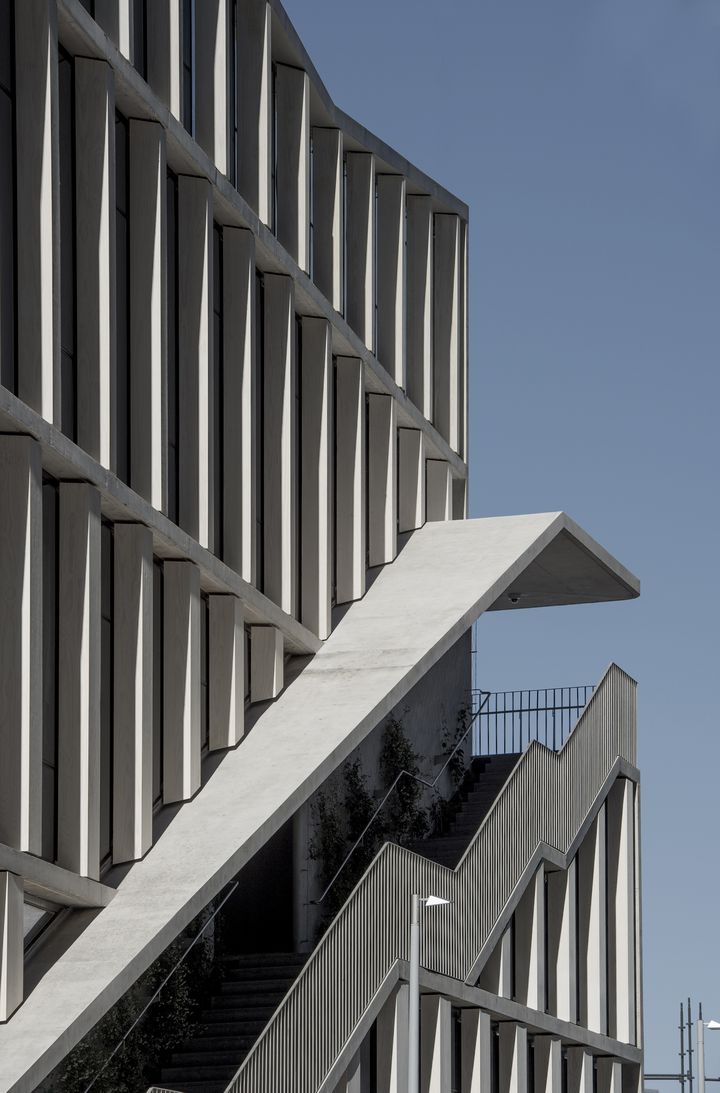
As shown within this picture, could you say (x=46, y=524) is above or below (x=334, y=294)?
below

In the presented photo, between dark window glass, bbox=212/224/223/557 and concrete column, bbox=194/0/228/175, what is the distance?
135cm

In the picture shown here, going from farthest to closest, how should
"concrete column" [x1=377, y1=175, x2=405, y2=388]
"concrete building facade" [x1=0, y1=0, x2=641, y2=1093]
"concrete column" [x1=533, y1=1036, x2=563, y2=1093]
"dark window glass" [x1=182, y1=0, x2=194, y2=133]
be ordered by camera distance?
"concrete column" [x1=377, y1=175, x2=405, y2=388], "concrete column" [x1=533, y1=1036, x2=563, y2=1093], "dark window glass" [x1=182, y1=0, x2=194, y2=133], "concrete building facade" [x1=0, y1=0, x2=641, y2=1093]

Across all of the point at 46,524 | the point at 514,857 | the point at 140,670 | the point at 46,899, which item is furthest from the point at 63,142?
the point at 514,857

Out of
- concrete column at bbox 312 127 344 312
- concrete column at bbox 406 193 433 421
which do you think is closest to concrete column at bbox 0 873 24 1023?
concrete column at bbox 312 127 344 312

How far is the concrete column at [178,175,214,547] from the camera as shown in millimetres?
27953

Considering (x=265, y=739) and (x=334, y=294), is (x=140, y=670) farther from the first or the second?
(x=334, y=294)

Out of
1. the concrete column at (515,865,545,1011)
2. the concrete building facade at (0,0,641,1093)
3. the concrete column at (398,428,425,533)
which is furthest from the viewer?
the concrete column at (398,428,425,533)

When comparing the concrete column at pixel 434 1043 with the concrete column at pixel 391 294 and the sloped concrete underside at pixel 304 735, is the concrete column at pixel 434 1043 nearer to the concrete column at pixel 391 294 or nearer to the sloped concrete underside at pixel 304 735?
the sloped concrete underside at pixel 304 735

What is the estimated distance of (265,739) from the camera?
94.7ft

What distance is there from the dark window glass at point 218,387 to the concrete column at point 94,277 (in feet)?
14.5

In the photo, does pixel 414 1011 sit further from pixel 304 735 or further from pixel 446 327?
pixel 446 327

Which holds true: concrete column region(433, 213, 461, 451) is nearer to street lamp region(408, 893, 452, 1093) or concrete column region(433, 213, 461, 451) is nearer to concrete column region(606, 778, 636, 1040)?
concrete column region(606, 778, 636, 1040)

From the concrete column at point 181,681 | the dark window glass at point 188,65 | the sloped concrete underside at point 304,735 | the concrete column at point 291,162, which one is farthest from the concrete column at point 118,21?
the sloped concrete underside at point 304,735

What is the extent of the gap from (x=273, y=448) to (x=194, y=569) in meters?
4.32
